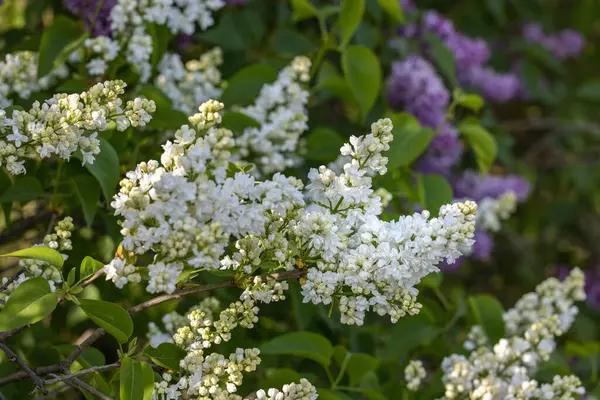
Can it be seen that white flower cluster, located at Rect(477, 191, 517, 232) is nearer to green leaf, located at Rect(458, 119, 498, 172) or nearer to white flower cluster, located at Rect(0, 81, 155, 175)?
green leaf, located at Rect(458, 119, 498, 172)

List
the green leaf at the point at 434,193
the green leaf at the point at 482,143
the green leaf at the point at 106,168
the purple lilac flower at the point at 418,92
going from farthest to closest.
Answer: the purple lilac flower at the point at 418,92
the green leaf at the point at 482,143
the green leaf at the point at 434,193
the green leaf at the point at 106,168

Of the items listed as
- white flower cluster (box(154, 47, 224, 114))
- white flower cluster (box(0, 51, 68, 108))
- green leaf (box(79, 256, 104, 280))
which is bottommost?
green leaf (box(79, 256, 104, 280))

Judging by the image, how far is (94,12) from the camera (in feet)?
5.10

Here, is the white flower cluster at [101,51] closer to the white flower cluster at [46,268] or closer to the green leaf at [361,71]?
the white flower cluster at [46,268]

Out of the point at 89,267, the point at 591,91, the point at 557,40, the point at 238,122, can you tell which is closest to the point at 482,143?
the point at 238,122

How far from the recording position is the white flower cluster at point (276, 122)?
1.48 m

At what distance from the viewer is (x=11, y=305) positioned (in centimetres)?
98

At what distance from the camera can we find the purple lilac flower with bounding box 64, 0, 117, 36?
1.53m

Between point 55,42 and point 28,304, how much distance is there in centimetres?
74

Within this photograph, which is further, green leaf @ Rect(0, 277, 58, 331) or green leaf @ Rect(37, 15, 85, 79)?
green leaf @ Rect(37, 15, 85, 79)

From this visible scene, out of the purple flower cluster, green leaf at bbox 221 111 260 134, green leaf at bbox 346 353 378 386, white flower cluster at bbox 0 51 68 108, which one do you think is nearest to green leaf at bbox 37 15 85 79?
white flower cluster at bbox 0 51 68 108

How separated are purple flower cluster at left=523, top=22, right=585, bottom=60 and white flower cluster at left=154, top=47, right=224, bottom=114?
5.11 feet

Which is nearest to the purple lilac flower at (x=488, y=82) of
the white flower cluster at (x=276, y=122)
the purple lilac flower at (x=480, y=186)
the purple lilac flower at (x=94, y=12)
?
the purple lilac flower at (x=480, y=186)

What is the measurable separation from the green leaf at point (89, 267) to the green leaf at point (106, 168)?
167 mm
